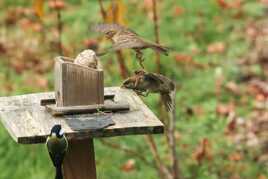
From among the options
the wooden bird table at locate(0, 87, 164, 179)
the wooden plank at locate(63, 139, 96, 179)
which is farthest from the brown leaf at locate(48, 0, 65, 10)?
the wooden plank at locate(63, 139, 96, 179)

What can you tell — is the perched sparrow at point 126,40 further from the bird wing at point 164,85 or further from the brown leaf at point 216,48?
the brown leaf at point 216,48

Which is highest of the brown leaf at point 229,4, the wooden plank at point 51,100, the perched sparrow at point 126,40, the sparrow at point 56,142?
the brown leaf at point 229,4

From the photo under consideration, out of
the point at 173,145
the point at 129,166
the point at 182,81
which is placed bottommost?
the point at 129,166

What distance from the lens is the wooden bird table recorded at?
11.4 ft

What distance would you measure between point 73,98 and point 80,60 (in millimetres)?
188

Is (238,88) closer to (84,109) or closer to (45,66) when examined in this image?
(45,66)

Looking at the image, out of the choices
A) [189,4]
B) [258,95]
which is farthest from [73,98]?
[189,4]

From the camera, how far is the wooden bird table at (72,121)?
3489 millimetres

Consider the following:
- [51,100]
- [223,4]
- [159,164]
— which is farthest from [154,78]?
[223,4]

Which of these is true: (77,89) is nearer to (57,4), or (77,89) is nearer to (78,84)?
(78,84)

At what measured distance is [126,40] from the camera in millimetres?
3701

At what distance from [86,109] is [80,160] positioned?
0.35 meters

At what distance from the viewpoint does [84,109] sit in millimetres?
3754

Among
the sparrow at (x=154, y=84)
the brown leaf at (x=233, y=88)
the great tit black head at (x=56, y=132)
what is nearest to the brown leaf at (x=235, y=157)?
the brown leaf at (x=233, y=88)
